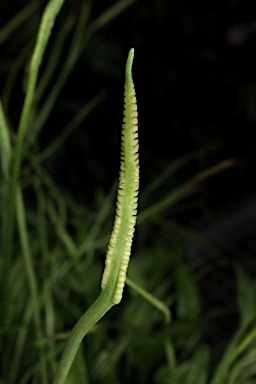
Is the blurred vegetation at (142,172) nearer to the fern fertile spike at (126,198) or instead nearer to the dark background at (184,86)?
the dark background at (184,86)

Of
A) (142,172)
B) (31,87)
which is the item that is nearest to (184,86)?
(142,172)

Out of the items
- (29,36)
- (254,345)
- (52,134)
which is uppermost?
(29,36)

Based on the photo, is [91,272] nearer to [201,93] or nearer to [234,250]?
[234,250]

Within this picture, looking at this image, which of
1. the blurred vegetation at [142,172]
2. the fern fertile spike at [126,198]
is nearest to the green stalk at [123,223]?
the fern fertile spike at [126,198]

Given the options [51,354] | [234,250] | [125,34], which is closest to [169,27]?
[125,34]

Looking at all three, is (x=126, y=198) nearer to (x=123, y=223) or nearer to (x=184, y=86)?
(x=123, y=223)

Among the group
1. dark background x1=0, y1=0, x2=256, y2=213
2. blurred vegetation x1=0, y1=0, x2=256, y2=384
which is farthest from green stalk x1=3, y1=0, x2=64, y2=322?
dark background x1=0, y1=0, x2=256, y2=213
